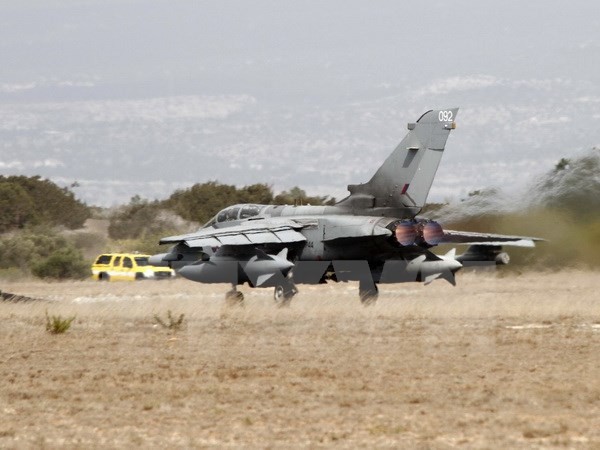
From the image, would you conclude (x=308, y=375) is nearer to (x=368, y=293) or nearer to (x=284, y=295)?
(x=284, y=295)

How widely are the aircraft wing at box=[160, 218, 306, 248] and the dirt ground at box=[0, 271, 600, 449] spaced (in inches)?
60.4

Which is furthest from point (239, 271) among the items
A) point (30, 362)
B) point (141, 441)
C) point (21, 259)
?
point (21, 259)

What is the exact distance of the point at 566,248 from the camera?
3036cm

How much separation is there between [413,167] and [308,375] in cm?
1133

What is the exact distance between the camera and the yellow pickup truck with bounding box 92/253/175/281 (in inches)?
1761

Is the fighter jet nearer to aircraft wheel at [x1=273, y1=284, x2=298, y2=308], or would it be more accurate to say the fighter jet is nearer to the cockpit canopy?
aircraft wheel at [x1=273, y1=284, x2=298, y2=308]

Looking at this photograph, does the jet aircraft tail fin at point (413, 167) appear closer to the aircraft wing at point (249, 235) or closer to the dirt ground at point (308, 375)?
the aircraft wing at point (249, 235)

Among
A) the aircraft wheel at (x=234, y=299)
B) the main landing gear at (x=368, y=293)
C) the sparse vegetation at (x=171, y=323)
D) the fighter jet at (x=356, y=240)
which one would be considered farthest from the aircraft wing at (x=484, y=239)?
the sparse vegetation at (x=171, y=323)

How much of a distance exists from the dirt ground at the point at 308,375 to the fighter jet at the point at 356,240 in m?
0.78

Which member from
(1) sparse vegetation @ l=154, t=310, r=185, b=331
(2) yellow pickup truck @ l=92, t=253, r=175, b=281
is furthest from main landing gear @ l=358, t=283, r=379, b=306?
(2) yellow pickup truck @ l=92, t=253, r=175, b=281

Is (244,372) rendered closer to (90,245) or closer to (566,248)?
(566,248)

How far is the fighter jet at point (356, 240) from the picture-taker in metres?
25.9

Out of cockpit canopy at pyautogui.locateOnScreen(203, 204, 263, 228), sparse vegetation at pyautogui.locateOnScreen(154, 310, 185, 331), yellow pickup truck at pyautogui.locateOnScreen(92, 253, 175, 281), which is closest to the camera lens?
sparse vegetation at pyautogui.locateOnScreen(154, 310, 185, 331)

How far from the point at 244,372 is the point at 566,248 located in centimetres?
1644
